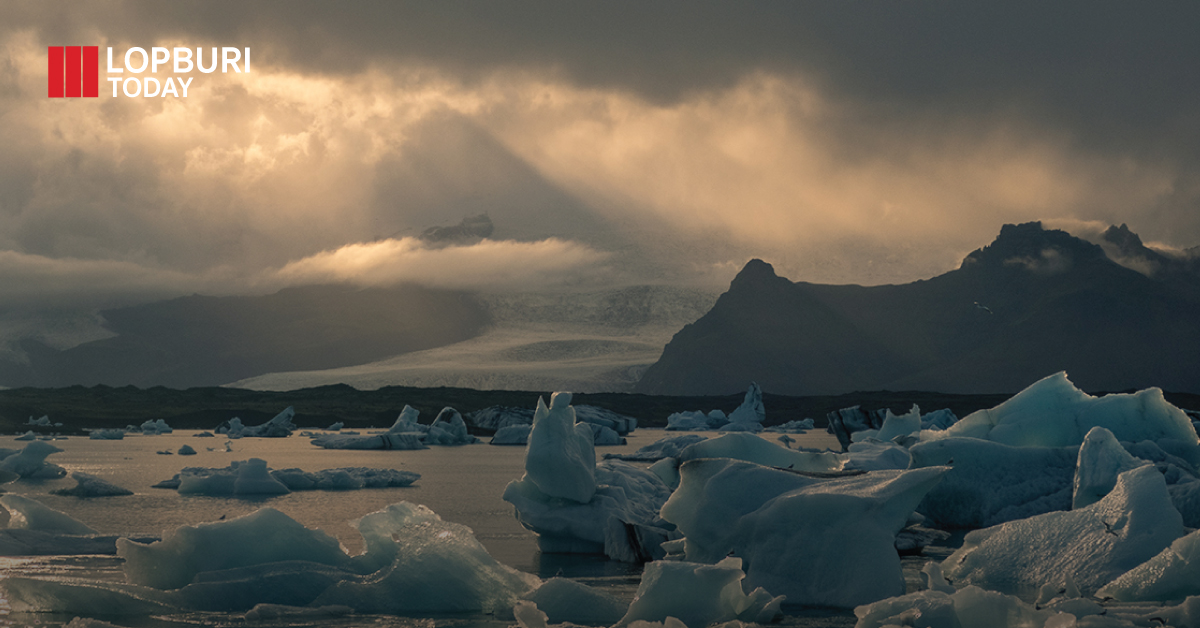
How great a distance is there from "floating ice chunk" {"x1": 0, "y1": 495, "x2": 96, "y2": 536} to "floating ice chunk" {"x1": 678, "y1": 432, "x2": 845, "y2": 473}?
686 cm

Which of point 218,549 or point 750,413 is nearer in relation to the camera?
point 218,549

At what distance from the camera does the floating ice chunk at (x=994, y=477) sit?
13453mm

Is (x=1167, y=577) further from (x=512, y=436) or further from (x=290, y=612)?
(x=512, y=436)

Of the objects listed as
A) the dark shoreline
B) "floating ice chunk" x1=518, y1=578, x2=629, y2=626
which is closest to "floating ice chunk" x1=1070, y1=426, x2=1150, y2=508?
"floating ice chunk" x1=518, y1=578, x2=629, y2=626

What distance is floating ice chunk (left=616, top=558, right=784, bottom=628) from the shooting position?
6.96m

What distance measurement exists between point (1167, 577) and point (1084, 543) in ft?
4.33

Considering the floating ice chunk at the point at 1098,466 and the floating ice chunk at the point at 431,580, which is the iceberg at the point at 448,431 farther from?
the floating ice chunk at the point at 431,580

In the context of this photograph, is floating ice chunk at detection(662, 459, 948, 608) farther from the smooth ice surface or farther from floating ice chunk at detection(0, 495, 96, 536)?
the smooth ice surface

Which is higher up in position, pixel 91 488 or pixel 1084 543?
pixel 91 488

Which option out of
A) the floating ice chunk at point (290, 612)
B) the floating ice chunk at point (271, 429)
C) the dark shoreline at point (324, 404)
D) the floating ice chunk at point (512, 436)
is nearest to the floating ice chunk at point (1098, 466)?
the floating ice chunk at point (290, 612)

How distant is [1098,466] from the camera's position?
37.9 ft

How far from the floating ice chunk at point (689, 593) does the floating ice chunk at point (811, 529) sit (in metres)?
1.20

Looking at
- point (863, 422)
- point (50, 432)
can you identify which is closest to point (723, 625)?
point (863, 422)

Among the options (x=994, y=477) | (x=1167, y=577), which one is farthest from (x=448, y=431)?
(x=1167, y=577)
